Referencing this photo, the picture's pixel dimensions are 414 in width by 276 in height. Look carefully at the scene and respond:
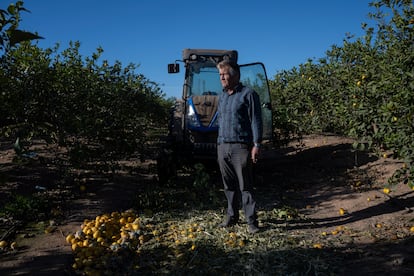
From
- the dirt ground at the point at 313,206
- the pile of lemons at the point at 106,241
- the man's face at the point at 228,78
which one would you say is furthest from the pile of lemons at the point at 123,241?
the man's face at the point at 228,78

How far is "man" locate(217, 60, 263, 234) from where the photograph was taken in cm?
376

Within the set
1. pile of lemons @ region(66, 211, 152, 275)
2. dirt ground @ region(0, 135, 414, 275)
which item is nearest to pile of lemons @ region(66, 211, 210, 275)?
pile of lemons @ region(66, 211, 152, 275)

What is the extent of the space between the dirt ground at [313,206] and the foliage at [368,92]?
0.59 meters

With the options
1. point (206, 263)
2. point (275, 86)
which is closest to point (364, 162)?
point (275, 86)

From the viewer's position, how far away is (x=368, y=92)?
490 centimetres

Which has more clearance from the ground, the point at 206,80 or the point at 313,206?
the point at 206,80

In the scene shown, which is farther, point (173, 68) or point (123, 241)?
point (173, 68)

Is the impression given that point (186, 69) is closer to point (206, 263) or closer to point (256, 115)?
point (256, 115)

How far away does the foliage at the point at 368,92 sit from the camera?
11.8 ft

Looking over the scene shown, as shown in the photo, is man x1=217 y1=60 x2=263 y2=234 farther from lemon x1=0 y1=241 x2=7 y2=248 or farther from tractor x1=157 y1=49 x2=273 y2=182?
lemon x1=0 y1=241 x2=7 y2=248

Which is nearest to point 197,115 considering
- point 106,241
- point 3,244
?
point 106,241

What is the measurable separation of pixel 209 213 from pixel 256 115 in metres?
1.70

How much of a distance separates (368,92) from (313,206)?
1.86 m

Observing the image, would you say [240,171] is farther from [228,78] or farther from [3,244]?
[3,244]
